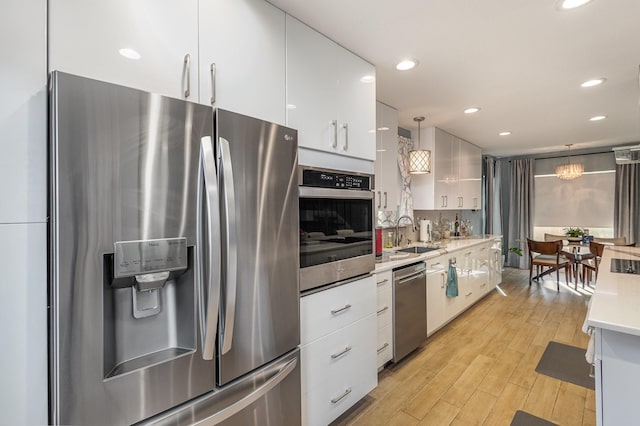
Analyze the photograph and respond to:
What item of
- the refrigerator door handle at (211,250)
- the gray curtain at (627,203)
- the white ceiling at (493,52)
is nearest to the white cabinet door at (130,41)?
the refrigerator door handle at (211,250)

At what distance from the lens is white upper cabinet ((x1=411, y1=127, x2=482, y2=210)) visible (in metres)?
3.97

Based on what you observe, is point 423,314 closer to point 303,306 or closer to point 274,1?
point 303,306

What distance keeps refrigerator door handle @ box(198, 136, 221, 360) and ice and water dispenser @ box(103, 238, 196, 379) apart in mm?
53

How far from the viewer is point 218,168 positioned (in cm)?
112

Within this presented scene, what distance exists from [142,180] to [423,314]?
264 cm

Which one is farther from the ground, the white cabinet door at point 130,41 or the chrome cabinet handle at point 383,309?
the white cabinet door at point 130,41

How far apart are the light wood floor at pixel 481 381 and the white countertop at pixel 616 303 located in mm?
907

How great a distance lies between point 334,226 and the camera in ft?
5.84

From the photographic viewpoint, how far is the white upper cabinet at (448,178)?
3975 mm

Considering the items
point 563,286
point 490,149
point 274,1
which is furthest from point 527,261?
point 274,1

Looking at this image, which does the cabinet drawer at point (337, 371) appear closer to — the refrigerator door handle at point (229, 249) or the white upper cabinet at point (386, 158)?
the refrigerator door handle at point (229, 249)

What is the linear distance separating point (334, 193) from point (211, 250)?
0.86 m

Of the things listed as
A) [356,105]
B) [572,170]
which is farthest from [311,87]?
[572,170]

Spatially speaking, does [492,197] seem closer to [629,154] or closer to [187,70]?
[629,154]
